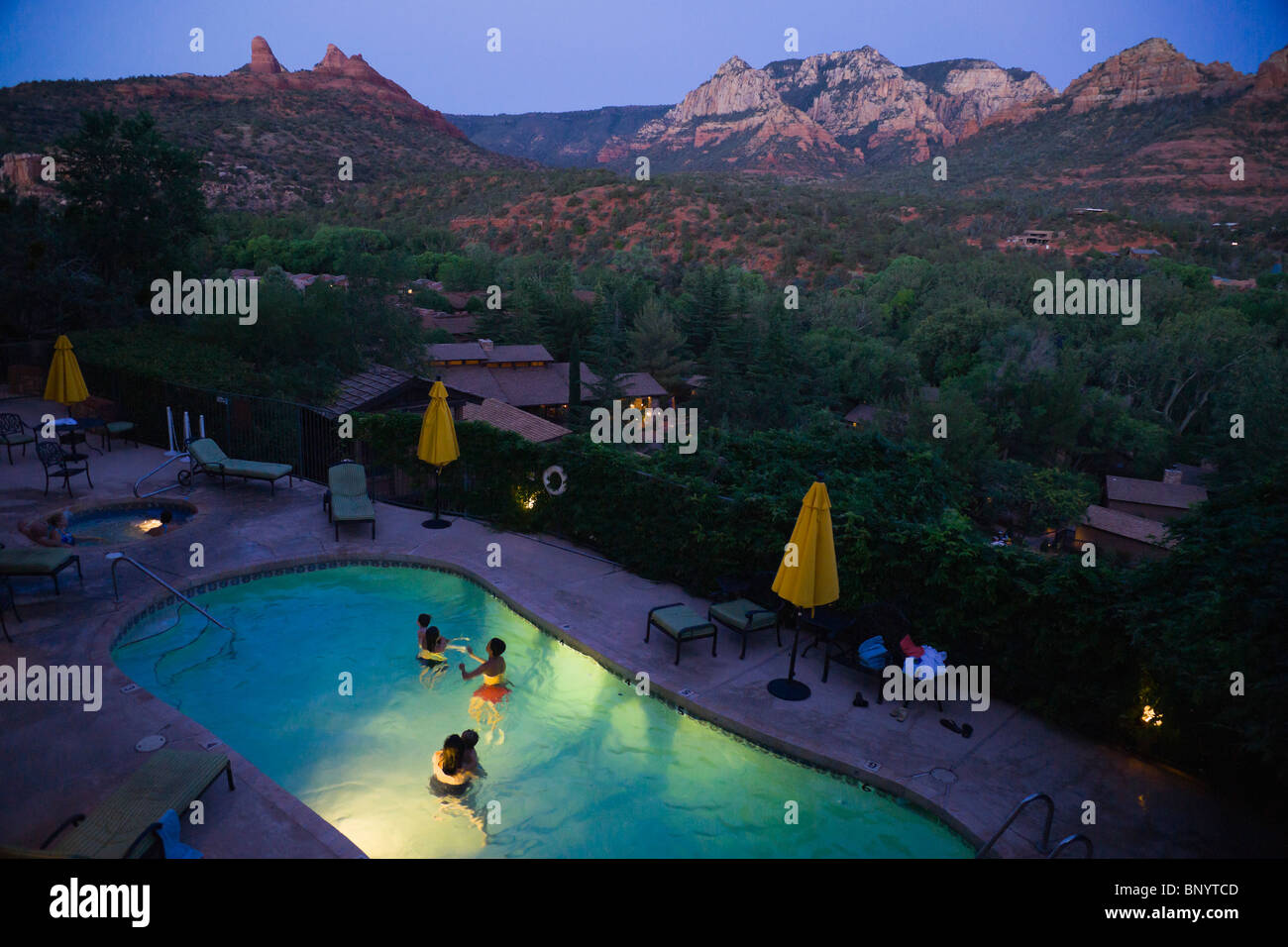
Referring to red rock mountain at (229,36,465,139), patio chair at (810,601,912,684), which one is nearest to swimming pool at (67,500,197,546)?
patio chair at (810,601,912,684)

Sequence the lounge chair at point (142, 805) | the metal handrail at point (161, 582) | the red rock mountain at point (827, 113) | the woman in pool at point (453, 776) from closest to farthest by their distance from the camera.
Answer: the lounge chair at point (142, 805) < the woman in pool at point (453, 776) < the metal handrail at point (161, 582) < the red rock mountain at point (827, 113)

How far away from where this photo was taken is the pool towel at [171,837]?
5.25 m

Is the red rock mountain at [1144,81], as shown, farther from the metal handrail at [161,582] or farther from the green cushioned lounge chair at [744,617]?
the metal handrail at [161,582]

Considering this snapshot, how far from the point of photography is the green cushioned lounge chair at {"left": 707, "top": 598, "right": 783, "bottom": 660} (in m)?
9.20

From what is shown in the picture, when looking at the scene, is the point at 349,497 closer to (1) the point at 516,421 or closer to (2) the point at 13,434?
(2) the point at 13,434

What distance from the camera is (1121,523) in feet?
110

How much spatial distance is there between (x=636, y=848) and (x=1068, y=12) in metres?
22.1

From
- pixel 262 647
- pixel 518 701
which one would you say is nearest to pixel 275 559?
pixel 262 647

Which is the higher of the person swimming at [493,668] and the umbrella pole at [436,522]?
the umbrella pole at [436,522]

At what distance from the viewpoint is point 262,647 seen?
32.5 ft

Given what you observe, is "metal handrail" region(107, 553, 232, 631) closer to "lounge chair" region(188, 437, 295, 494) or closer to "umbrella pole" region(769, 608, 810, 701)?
"lounge chair" region(188, 437, 295, 494)

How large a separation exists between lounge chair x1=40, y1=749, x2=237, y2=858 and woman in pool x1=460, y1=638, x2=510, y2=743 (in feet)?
9.19

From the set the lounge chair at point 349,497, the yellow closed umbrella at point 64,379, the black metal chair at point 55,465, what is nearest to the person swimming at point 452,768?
the lounge chair at point 349,497
